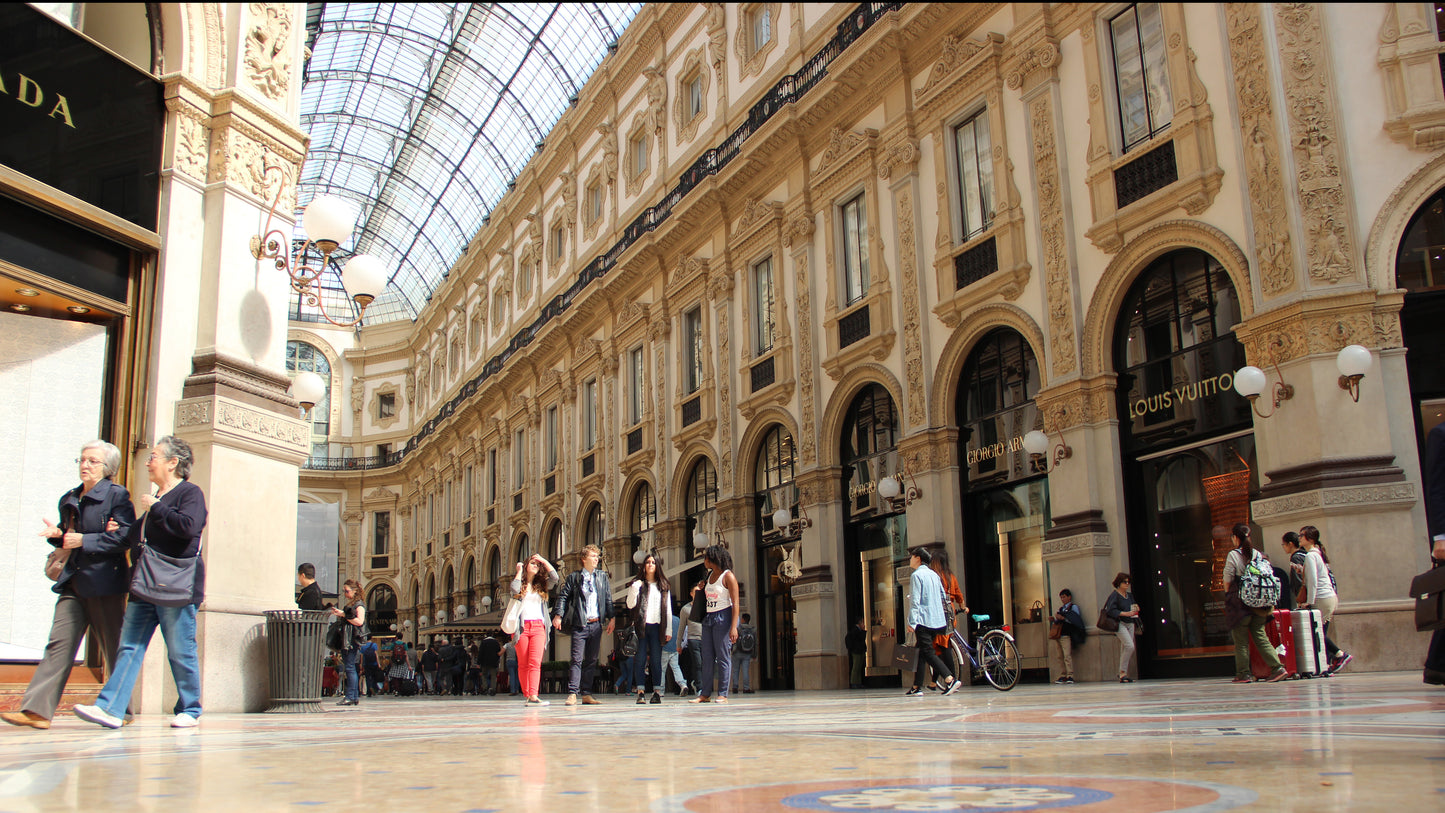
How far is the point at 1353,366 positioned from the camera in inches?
437

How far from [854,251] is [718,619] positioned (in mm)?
10172

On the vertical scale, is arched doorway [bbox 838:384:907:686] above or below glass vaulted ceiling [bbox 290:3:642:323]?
below

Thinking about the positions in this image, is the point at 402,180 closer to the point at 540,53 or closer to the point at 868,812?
the point at 540,53

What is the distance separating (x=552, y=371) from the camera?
110 ft

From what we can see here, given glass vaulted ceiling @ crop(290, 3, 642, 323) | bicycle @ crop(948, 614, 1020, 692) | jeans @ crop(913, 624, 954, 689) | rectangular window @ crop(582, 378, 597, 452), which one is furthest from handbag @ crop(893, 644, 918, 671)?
glass vaulted ceiling @ crop(290, 3, 642, 323)

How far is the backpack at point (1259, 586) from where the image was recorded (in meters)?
9.98

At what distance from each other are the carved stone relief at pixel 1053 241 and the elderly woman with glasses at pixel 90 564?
1152 cm

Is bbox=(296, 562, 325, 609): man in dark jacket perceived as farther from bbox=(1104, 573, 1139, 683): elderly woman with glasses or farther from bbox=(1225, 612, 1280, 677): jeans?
bbox=(1225, 612, 1280, 677): jeans

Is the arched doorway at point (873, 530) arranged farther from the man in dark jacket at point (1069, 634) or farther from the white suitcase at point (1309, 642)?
the white suitcase at point (1309, 642)

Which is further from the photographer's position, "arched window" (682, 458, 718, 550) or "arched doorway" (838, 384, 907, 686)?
"arched window" (682, 458, 718, 550)

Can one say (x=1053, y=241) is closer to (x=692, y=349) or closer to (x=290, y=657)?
(x=290, y=657)

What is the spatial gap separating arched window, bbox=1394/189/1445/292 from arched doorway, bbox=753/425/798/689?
1112 cm

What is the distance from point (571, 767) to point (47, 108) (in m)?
6.74

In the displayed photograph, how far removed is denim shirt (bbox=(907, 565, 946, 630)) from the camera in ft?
37.4
